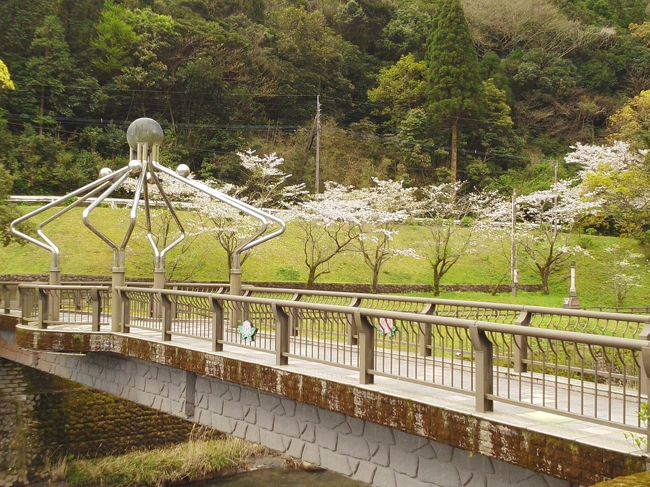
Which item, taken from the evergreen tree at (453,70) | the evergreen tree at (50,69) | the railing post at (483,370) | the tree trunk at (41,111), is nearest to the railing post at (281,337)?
the railing post at (483,370)

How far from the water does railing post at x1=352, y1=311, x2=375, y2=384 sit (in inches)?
449

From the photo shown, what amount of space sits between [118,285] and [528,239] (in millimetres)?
30163

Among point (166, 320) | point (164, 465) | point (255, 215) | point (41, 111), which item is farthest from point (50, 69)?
point (166, 320)

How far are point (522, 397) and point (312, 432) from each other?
2456 millimetres

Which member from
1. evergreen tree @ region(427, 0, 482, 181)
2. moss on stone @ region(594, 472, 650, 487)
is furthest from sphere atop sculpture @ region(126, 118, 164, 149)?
evergreen tree @ region(427, 0, 482, 181)

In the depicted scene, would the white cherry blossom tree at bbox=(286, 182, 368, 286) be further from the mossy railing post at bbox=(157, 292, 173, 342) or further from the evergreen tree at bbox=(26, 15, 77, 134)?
the mossy railing post at bbox=(157, 292, 173, 342)

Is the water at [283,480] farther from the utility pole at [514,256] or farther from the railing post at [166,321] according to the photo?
the utility pole at [514,256]

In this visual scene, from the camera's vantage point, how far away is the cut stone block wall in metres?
6.21

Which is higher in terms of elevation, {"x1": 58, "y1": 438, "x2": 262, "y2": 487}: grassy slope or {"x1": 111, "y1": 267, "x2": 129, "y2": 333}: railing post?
{"x1": 111, "y1": 267, "x2": 129, "y2": 333}: railing post

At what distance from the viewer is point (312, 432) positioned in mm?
8141

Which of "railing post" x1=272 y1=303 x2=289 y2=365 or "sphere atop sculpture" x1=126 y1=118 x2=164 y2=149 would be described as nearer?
"railing post" x1=272 y1=303 x2=289 y2=365

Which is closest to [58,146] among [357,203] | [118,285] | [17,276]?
[17,276]

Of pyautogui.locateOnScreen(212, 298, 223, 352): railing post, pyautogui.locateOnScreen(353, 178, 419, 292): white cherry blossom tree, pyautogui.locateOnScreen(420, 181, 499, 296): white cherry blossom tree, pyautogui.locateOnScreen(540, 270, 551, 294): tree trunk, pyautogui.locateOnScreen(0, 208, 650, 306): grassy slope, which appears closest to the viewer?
pyautogui.locateOnScreen(212, 298, 223, 352): railing post

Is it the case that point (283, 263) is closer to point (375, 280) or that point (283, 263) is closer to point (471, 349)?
point (375, 280)
